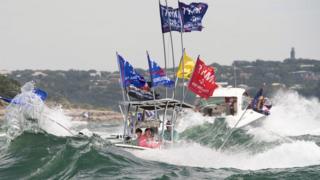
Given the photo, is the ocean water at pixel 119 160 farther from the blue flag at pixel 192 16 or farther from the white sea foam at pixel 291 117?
the white sea foam at pixel 291 117

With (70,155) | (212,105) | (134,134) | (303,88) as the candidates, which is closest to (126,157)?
(70,155)

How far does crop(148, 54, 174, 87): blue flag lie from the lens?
25.5 meters

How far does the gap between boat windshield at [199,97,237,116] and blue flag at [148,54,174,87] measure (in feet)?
84.8

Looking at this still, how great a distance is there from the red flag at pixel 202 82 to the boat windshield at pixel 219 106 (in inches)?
1031

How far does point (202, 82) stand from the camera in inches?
986

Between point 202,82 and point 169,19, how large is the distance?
2.83 meters

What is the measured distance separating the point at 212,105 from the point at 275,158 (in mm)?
28616

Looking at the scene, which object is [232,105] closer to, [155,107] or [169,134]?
[169,134]

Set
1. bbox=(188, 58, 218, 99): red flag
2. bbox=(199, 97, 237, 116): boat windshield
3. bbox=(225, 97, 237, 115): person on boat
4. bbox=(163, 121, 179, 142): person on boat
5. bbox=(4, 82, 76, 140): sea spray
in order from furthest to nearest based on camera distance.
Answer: bbox=(199, 97, 237, 116): boat windshield → bbox=(225, 97, 237, 115): person on boat → bbox=(163, 121, 179, 142): person on boat → bbox=(4, 82, 76, 140): sea spray → bbox=(188, 58, 218, 99): red flag

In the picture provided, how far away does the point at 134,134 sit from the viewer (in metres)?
26.6

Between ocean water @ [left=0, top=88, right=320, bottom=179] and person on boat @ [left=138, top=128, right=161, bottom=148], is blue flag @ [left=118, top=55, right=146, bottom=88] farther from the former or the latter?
ocean water @ [left=0, top=88, right=320, bottom=179]

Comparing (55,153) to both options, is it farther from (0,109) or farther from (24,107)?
(0,109)

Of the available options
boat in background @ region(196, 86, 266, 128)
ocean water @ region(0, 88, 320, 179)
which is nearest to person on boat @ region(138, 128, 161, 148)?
ocean water @ region(0, 88, 320, 179)

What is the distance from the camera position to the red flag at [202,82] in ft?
81.8
